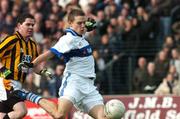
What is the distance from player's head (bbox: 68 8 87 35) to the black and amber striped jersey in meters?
1.10

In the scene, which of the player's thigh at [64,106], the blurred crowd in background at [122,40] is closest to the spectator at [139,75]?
the blurred crowd in background at [122,40]

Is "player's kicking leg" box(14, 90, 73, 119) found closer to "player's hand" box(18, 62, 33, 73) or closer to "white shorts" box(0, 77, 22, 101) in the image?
"white shorts" box(0, 77, 22, 101)

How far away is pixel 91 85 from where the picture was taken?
12344 millimetres

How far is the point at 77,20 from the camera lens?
479 inches

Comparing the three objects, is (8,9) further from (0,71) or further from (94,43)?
(0,71)

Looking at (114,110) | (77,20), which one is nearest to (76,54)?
(77,20)

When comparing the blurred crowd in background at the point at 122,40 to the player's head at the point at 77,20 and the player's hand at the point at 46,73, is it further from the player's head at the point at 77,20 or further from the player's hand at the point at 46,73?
the player's head at the point at 77,20

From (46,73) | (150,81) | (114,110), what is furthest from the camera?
(150,81)

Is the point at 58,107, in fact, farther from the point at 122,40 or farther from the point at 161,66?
the point at 122,40

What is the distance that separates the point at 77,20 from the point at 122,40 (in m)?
7.63

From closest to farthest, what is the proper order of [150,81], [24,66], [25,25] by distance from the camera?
[24,66]
[25,25]
[150,81]

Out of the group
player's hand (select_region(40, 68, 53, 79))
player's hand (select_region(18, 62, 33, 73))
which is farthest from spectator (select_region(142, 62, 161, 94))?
player's hand (select_region(18, 62, 33, 73))

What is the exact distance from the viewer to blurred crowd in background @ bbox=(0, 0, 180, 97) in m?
18.6

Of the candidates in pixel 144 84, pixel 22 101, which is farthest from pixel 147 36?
pixel 22 101
